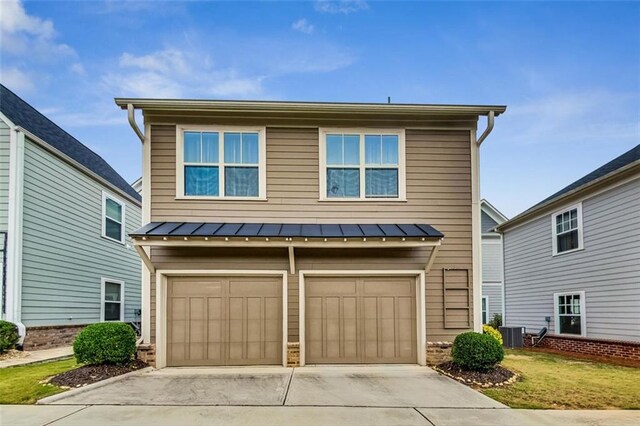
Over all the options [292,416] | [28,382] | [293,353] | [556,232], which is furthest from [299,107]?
[556,232]

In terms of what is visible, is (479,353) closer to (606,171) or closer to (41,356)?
(606,171)

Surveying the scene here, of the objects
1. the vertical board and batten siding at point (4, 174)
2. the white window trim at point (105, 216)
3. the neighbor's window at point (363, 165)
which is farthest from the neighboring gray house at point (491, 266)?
the vertical board and batten siding at point (4, 174)

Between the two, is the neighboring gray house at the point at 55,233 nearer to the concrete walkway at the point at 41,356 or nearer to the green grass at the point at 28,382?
the concrete walkway at the point at 41,356

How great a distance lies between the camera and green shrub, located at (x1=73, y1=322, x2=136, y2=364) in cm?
819

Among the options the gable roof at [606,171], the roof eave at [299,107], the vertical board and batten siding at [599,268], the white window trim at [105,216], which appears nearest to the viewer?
the roof eave at [299,107]

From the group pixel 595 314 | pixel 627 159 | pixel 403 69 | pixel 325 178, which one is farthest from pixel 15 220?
pixel 627 159

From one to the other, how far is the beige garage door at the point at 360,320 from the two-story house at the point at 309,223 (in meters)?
0.02

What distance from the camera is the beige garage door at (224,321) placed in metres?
9.47

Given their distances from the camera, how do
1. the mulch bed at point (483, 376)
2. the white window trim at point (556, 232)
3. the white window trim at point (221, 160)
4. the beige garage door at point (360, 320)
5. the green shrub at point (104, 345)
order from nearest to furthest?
the mulch bed at point (483, 376), the green shrub at point (104, 345), the beige garage door at point (360, 320), the white window trim at point (221, 160), the white window trim at point (556, 232)

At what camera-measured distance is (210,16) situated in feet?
45.4

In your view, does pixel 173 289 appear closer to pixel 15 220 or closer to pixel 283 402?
pixel 283 402

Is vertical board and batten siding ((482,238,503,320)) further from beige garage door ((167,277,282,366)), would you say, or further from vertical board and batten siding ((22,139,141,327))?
vertical board and batten siding ((22,139,141,327))

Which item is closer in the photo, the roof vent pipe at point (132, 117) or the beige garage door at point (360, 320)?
the roof vent pipe at point (132, 117)

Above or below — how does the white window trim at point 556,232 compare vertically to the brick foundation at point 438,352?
above
